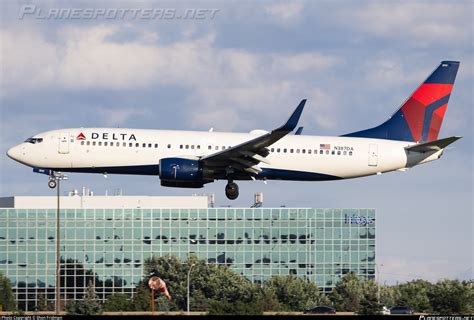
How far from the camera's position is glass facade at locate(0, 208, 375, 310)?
119 metres

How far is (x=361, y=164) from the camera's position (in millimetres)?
83938

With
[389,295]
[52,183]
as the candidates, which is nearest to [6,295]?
[52,183]

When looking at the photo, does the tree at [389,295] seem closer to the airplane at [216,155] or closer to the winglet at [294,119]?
the airplane at [216,155]

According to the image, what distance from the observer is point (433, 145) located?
82250 millimetres

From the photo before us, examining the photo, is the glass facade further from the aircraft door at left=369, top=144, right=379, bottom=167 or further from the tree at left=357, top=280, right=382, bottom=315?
the aircraft door at left=369, top=144, right=379, bottom=167

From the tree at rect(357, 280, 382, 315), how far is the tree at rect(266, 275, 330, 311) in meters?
3.97

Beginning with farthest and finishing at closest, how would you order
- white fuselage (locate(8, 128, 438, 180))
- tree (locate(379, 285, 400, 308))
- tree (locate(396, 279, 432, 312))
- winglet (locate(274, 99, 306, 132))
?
1. tree (locate(379, 285, 400, 308))
2. tree (locate(396, 279, 432, 312))
3. white fuselage (locate(8, 128, 438, 180))
4. winglet (locate(274, 99, 306, 132))

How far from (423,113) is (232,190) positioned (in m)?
14.9

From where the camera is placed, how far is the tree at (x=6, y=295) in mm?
103375

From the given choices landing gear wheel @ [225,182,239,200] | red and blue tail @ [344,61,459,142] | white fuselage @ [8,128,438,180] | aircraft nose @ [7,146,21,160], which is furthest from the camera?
red and blue tail @ [344,61,459,142]

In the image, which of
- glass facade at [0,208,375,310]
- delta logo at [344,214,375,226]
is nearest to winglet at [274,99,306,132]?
glass facade at [0,208,375,310]

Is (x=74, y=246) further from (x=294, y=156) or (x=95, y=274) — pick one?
(x=294, y=156)

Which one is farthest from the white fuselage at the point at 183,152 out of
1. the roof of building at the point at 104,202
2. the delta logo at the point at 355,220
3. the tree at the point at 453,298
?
the delta logo at the point at 355,220

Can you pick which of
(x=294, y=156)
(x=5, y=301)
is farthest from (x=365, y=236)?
(x=294, y=156)
